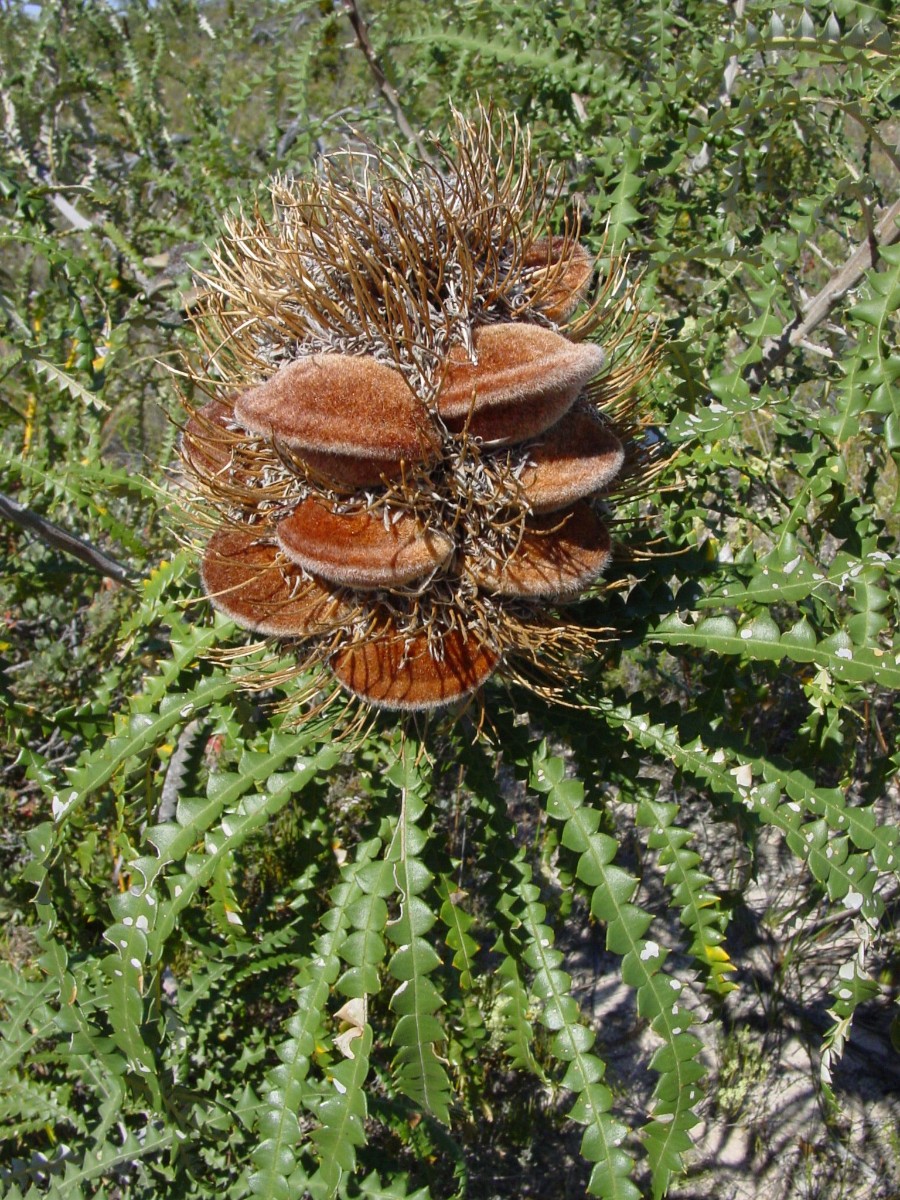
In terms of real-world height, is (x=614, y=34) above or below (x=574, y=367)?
above

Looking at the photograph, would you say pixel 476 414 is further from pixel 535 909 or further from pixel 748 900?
pixel 748 900

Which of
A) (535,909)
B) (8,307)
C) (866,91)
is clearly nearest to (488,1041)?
(535,909)

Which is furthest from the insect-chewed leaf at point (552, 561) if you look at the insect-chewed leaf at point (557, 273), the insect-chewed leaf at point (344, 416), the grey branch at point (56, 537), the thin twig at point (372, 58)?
the thin twig at point (372, 58)

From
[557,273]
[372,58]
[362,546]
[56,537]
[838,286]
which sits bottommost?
[56,537]

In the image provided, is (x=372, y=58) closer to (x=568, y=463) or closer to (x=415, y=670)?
(x=568, y=463)

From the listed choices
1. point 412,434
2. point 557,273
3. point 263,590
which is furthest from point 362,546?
point 557,273
